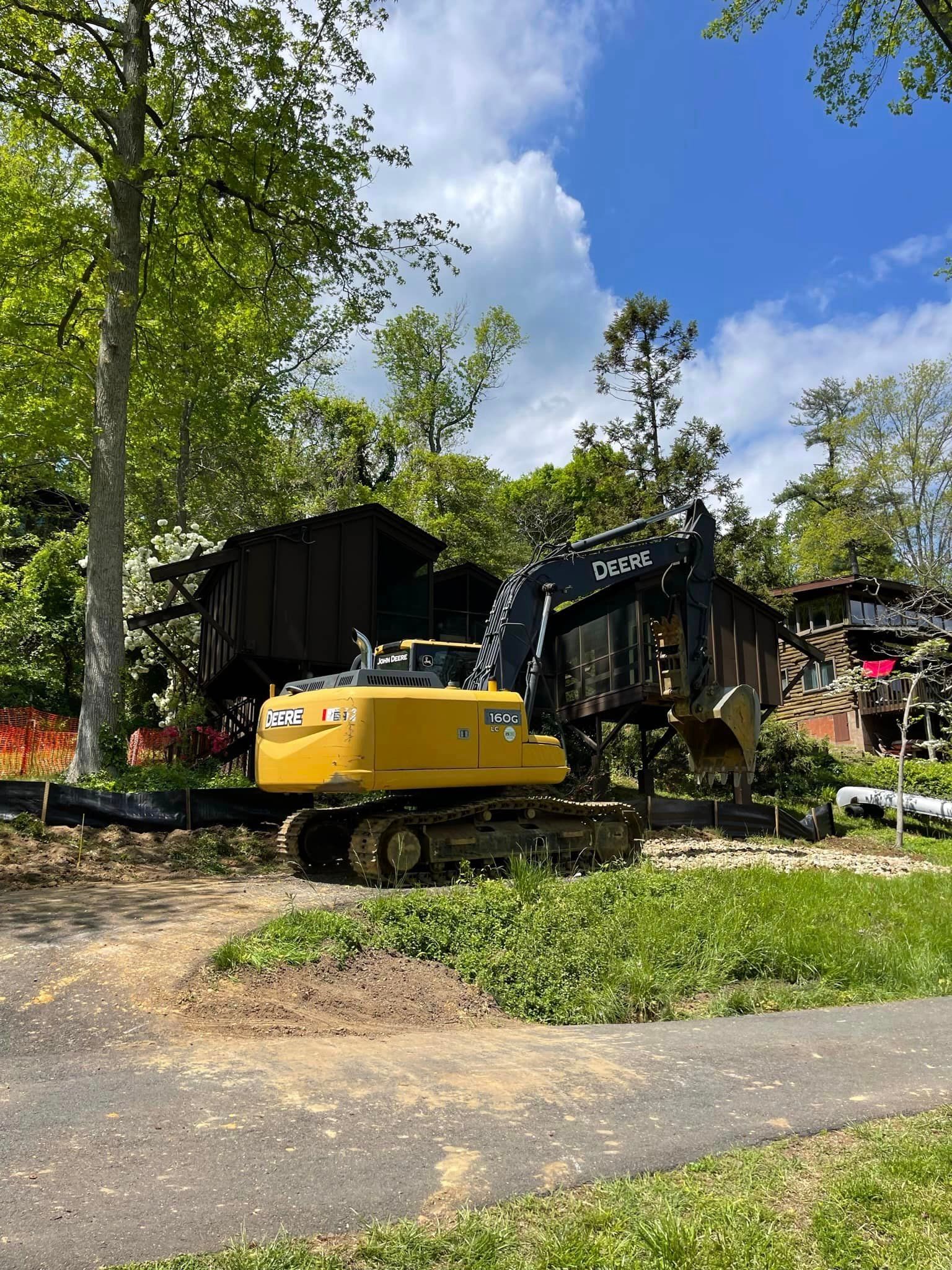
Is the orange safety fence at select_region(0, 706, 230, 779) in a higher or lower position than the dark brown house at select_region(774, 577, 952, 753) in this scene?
lower

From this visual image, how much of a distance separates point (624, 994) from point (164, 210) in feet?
58.7

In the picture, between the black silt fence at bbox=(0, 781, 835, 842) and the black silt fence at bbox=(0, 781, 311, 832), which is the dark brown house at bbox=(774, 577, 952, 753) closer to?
the black silt fence at bbox=(0, 781, 835, 842)

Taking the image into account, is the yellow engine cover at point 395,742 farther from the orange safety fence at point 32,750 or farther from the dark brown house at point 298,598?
the orange safety fence at point 32,750

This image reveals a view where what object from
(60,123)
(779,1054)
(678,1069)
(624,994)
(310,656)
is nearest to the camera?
(678,1069)

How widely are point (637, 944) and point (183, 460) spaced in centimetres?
2517

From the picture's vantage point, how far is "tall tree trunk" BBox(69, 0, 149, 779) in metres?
15.6

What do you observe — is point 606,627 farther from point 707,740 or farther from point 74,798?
point 74,798

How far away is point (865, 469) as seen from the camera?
1825 inches

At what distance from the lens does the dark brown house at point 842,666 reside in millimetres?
34750

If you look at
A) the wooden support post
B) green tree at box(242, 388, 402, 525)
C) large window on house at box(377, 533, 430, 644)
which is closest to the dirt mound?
large window on house at box(377, 533, 430, 644)

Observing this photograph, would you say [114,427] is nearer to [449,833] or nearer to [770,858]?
[449,833]

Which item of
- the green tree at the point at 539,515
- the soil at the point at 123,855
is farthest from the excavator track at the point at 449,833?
the green tree at the point at 539,515

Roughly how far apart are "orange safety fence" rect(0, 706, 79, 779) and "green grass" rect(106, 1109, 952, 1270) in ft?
55.1

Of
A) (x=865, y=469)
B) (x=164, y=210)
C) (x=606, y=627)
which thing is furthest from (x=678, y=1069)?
(x=865, y=469)
